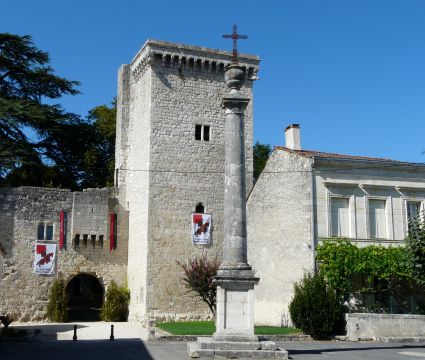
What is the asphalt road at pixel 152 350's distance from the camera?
1439 centimetres

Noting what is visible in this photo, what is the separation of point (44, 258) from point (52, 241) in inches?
33.4

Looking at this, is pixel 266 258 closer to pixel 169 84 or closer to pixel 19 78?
pixel 169 84

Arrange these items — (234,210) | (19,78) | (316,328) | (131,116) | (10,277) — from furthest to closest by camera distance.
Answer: (19,78), (131,116), (10,277), (316,328), (234,210)

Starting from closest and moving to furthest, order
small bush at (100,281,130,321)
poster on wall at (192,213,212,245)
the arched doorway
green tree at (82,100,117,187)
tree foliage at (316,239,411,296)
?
tree foliage at (316,239,411,296) < poster on wall at (192,213,212,245) < small bush at (100,281,130,321) < green tree at (82,100,117,187) < the arched doorway

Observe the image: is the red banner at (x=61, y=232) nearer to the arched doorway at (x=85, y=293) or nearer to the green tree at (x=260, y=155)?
the arched doorway at (x=85, y=293)

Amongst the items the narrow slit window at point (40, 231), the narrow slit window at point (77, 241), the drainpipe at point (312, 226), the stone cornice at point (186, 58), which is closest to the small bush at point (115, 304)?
the narrow slit window at point (77, 241)

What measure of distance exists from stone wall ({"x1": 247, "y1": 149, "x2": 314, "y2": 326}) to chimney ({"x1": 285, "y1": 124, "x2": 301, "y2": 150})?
5.18ft

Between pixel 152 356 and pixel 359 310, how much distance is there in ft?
32.8

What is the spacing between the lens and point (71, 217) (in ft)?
91.0

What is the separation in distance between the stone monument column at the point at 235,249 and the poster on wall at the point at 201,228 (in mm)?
11507

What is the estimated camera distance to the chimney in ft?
87.4

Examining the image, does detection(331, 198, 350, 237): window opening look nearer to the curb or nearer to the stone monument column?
the curb

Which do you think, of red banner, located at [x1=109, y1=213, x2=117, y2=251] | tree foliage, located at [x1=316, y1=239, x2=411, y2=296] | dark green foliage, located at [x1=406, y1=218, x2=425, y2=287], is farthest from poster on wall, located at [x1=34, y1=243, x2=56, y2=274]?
dark green foliage, located at [x1=406, y1=218, x2=425, y2=287]

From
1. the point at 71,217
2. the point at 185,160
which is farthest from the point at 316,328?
the point at 71,217
